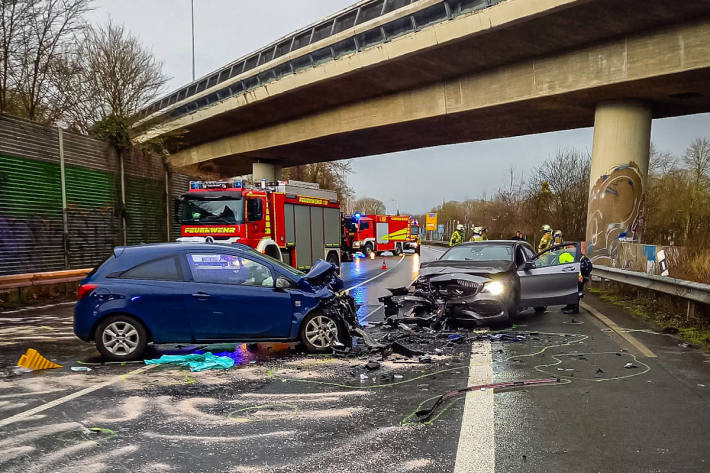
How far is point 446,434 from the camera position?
4.08 m

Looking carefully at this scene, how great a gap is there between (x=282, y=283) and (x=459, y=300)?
10.3 ft

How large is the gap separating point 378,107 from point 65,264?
44.2ft

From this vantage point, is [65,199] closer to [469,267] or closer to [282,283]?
A: [282,283]

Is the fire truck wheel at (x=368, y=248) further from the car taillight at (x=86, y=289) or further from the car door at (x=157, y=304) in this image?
the car taillight at (x=86, y=289)

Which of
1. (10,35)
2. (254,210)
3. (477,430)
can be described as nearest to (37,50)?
(10,35)

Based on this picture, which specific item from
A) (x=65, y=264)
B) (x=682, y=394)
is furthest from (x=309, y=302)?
(x=65, y=264)

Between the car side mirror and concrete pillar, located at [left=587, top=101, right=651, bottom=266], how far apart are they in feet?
47.3

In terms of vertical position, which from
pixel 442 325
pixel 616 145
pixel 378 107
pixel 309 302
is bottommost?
pixel 442 325

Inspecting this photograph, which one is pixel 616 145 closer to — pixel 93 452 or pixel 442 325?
pixel 442 325

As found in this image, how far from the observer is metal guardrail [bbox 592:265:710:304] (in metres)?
8.04

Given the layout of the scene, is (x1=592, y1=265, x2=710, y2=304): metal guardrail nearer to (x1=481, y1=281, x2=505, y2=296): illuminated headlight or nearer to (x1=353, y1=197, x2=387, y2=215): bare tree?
(x1=481, y1=281, x2=505, y2=296): illuminated headlight

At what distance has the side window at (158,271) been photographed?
6.83m

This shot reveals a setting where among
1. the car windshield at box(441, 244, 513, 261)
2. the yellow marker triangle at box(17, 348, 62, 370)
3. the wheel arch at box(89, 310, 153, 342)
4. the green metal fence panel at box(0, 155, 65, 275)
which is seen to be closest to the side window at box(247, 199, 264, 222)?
the car windshield at box(441, 244, 513, 261)

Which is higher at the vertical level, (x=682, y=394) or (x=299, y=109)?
(x=299, y=109)
